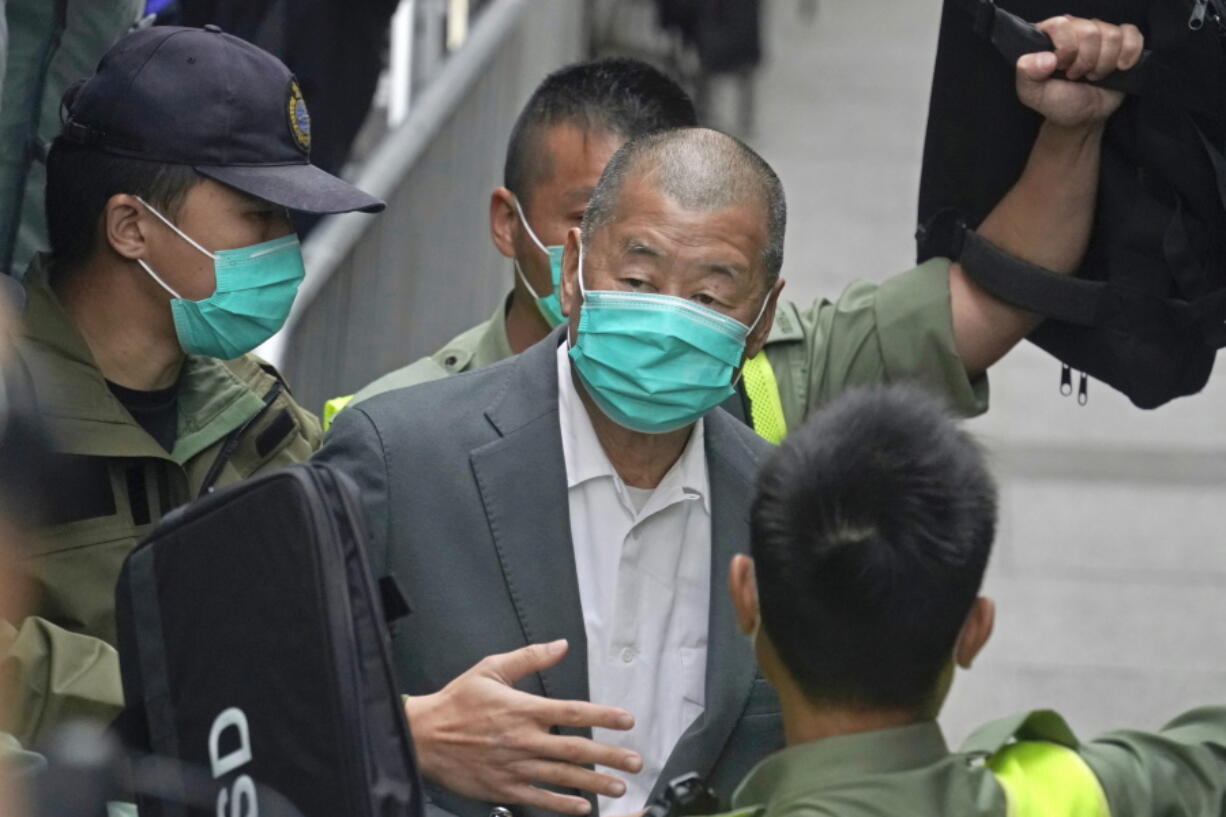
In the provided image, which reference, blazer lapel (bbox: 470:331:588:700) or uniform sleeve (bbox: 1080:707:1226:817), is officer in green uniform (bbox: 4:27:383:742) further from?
uniform sleeve (bbox: 1080:707:1226:817)

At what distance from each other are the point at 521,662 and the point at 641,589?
37cm

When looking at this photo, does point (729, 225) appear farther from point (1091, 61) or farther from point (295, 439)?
point (295, 439)

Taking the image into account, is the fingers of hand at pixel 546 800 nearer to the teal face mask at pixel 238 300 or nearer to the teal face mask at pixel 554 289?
the teal face mask at pixel 238 300

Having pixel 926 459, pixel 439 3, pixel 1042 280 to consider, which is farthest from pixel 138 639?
pixel 439 3

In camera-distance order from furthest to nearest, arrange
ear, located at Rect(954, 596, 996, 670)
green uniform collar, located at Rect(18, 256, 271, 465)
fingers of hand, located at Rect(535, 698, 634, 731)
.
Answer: green uniform collar, located at Rect(18, 256, 271, 465) → fingers of hand, located at Rect(535, 698, 634, 731) → ear, located at Rect(954, 596, 996, 670)

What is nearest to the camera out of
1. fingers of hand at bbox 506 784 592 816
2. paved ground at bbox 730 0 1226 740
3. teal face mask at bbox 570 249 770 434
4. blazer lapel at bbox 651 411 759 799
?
fingers of hand at bbox 506 784 592 816

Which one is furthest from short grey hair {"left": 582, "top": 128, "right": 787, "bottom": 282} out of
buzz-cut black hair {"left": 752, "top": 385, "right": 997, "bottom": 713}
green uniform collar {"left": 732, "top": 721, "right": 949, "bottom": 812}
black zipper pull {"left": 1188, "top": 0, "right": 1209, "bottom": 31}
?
green uniform collar {"left": 732, "top": 721, "right": 949, "bottom": 812}

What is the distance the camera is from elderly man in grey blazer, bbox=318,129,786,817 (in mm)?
2887

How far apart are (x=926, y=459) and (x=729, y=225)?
31.6 inches

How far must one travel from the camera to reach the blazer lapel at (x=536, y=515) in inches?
114

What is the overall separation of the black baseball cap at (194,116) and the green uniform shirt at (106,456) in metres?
0.28

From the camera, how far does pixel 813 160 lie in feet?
33.9

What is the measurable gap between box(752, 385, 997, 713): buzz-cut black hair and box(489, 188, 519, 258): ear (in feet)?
5.96

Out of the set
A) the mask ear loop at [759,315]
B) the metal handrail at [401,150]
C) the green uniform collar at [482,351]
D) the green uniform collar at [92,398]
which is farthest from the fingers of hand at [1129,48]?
the metal handrail at [401,150]
